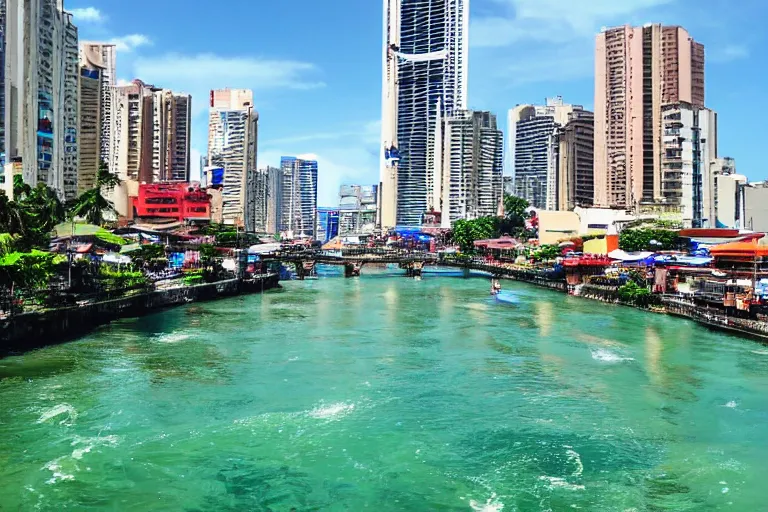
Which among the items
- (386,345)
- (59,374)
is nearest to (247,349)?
(386,345)

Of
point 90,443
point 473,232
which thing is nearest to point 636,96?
point 473,232

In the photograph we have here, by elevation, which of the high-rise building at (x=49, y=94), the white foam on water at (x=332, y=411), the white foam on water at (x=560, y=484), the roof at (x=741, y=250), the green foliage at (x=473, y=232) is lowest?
the white foam on water at (x=560, y=484)

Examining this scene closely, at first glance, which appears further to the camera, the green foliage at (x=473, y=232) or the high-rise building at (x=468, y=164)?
the high-rise building at (x=468, y=164)

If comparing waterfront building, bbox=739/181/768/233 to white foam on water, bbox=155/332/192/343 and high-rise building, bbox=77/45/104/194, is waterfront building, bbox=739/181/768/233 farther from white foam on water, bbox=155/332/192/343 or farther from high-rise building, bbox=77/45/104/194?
high-rise building, bbox=77/45/104/194

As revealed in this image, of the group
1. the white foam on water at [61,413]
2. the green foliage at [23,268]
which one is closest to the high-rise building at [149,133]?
the green foliage at [23,268]

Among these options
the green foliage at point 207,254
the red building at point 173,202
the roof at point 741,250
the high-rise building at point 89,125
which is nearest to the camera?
the roof at point 741,250

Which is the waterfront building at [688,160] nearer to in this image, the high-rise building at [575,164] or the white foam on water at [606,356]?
the high-rise building at [575,164]
